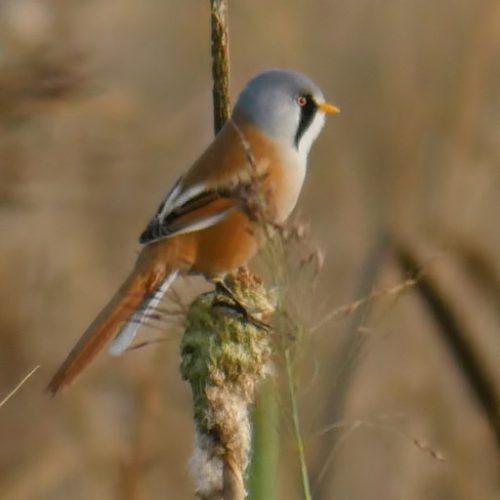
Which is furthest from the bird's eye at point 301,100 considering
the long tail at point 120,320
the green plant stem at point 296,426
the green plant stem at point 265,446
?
the green plant stem at point 296,426

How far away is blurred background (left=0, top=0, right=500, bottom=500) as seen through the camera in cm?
452

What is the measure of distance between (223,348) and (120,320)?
0.72 meters

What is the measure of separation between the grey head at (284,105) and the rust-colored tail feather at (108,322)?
1.65 ft

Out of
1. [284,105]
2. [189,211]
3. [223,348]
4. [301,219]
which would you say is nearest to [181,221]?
[189,211]

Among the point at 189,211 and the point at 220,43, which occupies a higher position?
the point at 220,43

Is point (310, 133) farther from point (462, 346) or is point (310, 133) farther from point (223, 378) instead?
point (223, 378)

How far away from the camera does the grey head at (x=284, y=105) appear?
3.59 meters

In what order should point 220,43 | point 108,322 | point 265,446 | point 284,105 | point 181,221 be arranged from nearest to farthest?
point 265,446
point 220,43
point 108,322
point 181,221
point 284,105

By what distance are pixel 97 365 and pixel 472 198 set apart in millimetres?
1557

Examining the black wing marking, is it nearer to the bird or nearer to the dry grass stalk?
the bird

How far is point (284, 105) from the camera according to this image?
368cm

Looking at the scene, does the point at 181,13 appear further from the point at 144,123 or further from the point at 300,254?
the point at 300,254

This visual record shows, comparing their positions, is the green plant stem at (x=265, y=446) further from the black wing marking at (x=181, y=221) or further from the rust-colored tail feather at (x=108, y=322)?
the black wing marking at (x=181, y=221)

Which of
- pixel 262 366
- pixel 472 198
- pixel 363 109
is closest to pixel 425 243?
pixel 472 198
